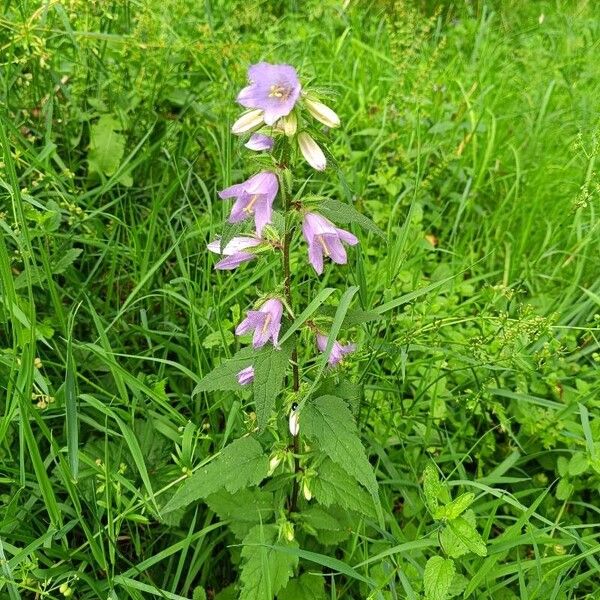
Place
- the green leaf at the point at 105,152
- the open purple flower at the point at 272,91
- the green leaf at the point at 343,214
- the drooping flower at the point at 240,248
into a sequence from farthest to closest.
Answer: the green leaf at the point at 105,152 → the drooping flower at the point at 240,248 → the green leaf at the point at 343,214 → the open purple flower at the point at 272,91

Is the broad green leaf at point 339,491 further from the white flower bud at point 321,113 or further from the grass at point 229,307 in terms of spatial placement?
the white flower bud at point 321,113

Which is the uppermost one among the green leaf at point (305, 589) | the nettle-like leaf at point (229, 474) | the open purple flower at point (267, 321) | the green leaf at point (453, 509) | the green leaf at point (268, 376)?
the open purple flower at point (267, 321)

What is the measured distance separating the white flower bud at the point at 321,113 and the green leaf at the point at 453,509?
37.0 inches

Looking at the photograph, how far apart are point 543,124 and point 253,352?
8.42 ft

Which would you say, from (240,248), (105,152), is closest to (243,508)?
(240,248)

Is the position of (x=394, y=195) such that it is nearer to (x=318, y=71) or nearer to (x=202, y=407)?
(x=318, y=71)

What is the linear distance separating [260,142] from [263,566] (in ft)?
3.15

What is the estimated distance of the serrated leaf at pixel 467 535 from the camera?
1568 millimetres

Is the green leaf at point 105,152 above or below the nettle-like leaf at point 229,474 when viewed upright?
above

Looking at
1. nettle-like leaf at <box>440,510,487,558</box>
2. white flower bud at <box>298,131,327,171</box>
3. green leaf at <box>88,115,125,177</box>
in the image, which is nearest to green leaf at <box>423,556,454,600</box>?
nettle-like leaf at <box>440,510,487,558</box>

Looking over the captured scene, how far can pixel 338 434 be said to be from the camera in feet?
4.91

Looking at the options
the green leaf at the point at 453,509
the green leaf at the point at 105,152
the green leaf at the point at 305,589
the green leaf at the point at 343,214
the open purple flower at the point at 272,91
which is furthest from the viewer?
the green leaf at the point at 105,152

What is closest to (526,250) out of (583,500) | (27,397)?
(583,500)

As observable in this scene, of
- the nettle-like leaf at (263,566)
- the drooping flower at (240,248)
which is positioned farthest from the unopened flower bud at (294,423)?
the drooping flower at (240,248)
